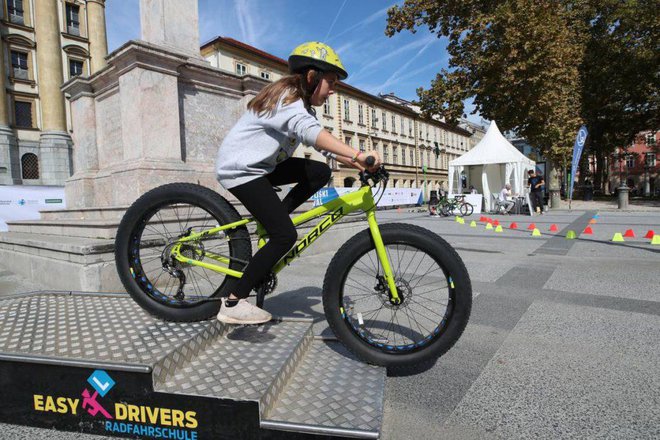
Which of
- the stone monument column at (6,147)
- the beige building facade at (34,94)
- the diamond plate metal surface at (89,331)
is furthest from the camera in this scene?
the beige building facade at (34,94)

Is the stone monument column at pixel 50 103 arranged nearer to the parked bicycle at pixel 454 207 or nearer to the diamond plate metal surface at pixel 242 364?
the parked bicycle at pixel 454 207

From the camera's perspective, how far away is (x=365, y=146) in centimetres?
4556

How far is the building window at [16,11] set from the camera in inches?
1260

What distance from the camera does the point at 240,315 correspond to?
2133mm

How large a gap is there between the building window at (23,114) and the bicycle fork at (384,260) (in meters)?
41.1

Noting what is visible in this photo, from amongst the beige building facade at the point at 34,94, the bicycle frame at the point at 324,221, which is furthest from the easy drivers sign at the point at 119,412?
the beige building facade at the point at 34,94

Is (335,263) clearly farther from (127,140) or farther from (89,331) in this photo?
(127,140)

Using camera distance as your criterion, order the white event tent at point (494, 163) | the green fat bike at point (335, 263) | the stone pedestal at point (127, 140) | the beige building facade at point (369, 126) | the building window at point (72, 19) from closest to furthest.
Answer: the green fat bike at point (335, 263)
the stone pedestal at point (127, 140)
the white event tent at point (494, 163)
the beige building facade at point (369, 126)
the building window at point (72, 19)

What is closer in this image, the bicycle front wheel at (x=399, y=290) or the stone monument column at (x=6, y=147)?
the bicycle front wheel at (x=399, y=290)

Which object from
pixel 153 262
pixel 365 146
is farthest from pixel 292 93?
pixel 365 146

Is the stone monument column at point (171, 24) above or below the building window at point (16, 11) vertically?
below

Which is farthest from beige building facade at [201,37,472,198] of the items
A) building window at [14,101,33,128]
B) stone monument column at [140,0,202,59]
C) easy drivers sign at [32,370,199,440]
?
easy drivers sign at [32,370,199,440]

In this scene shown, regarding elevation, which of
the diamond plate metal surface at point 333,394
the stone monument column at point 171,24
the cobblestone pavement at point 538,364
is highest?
the stone monument column at point 171,24

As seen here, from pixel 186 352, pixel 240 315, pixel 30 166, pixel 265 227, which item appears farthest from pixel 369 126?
pixel 186 352
